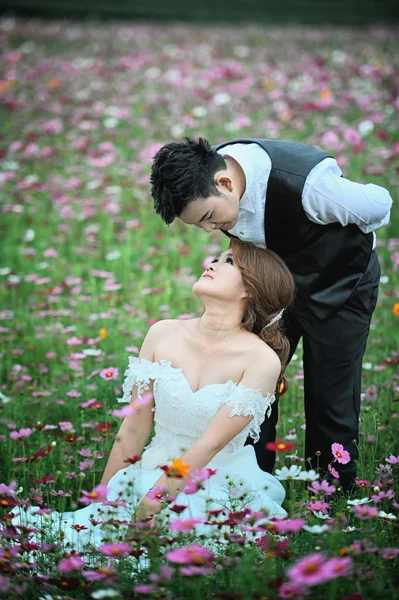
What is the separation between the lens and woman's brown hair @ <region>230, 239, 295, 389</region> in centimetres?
291

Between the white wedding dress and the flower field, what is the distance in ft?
0.39

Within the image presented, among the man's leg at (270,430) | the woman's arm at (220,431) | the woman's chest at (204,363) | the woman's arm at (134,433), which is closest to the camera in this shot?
the woman's arm at (220,431)

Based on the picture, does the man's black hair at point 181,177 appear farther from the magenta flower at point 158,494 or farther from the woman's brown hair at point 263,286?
the magenta flower at point 158,494

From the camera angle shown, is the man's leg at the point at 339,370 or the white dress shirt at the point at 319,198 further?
the man's leg at the point at 339,370

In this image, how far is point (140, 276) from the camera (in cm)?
595

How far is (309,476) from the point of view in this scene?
2326 millimetres

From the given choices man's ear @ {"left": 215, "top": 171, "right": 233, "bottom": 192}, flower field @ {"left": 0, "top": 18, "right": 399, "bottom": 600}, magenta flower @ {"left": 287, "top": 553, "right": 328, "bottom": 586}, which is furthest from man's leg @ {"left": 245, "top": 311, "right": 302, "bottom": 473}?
magenta flower @ {"left": 287, "top": 553, "right": 328, "bottom": 586}

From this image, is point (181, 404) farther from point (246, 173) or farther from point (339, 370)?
point (246, 173)

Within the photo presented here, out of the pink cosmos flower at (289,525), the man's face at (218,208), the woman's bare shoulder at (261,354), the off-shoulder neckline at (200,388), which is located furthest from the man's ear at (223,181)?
the pink cosmos flower at (289,525)

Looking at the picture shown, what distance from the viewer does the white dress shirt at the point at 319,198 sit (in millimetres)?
2848

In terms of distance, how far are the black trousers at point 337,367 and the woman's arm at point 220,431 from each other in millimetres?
366

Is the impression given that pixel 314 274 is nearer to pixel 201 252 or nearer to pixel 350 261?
pixel 350 261

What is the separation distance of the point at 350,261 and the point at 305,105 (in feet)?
20.1

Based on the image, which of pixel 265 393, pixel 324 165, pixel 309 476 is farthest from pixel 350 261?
pixel 309 476
